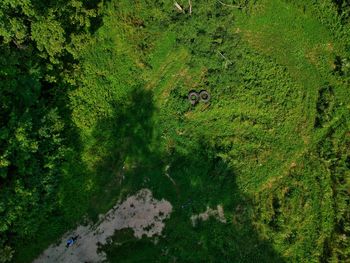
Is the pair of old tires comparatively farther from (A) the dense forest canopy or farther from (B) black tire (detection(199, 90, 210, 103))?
(A) the dense forest canopy

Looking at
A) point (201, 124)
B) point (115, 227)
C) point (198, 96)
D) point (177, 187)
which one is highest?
point (198, 96)

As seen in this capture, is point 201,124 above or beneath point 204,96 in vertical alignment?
beneath

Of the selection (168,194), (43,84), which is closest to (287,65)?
(168,194)

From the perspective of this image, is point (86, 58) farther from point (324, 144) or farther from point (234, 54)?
point (324, 144)

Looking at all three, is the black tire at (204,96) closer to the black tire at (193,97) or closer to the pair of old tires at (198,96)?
the pair of old tires at (198,96)

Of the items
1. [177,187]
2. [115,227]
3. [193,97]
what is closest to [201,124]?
[193,97]

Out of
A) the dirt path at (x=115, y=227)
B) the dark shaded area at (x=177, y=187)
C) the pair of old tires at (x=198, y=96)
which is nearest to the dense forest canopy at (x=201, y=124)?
the dark shaded area at (x=177, y=187)

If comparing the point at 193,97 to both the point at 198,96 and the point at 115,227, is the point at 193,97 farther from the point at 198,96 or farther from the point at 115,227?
the point at 115,227
